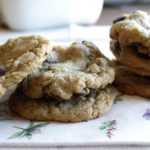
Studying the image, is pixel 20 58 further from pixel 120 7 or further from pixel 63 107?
pixel 120 7

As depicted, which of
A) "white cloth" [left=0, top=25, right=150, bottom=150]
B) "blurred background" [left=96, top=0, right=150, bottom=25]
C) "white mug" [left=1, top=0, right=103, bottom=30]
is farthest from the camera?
"blurred background" [left=96, top=0, right=150, bottom=25]

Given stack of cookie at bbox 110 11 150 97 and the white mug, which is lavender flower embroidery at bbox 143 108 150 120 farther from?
the white mug

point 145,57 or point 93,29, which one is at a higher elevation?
point 145,57

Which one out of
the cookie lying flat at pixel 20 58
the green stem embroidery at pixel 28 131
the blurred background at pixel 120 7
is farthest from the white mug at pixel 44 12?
the green stem embroidery at pixel 28 131

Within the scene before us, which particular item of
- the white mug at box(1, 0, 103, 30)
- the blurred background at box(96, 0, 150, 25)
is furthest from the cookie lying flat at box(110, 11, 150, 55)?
the blurred background at box(96, 0, 150, 25)

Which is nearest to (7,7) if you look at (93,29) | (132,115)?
(93,29)

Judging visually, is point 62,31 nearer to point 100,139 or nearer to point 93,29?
point 93,29

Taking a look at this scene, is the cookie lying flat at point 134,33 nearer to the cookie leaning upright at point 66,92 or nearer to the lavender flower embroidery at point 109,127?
the cookie leaning upright at point 66,92
